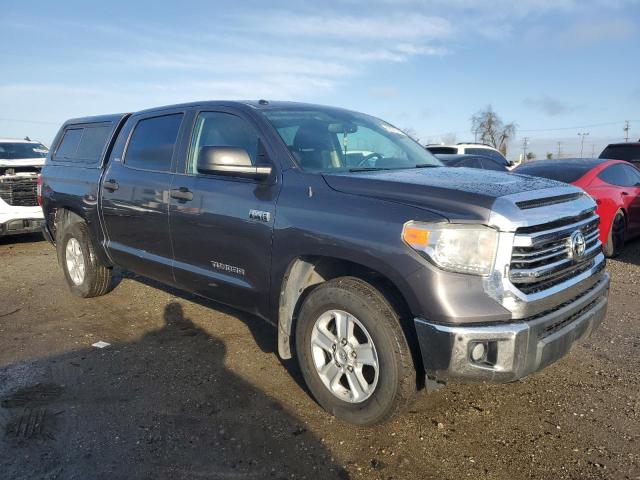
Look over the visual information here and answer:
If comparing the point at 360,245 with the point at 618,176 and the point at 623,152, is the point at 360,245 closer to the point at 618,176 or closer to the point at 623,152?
the point at 618,176

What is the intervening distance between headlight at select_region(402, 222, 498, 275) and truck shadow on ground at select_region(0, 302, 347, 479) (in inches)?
47.5

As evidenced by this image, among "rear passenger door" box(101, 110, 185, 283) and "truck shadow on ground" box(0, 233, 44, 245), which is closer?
"rear passenger door" box(101, 110, 185, 283)

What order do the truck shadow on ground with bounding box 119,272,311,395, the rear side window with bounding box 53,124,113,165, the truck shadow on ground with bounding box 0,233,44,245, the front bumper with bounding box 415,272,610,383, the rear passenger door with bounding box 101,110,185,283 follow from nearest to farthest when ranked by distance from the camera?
the front bumper with bounding box 415,272,610,383 < the truck shadow on ground with bounding box 119,272,311,395 < the rear passenger door with bounding box 101,110,185,283 < the rear side window with bounding box 53,124,113,165 < the truck shadow on ground with bounding box 0,233,44,245

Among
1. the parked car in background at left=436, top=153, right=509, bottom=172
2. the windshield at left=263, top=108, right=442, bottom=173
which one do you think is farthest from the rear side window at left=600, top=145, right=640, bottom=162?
the windshield at left=263, top=108, right=442, bottom=173

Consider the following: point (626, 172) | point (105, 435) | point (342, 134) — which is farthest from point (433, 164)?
point (626, 172)

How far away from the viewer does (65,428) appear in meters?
3.09

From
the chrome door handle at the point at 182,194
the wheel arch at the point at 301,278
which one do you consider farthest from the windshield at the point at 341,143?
the chrome door handle at the point at 182,194

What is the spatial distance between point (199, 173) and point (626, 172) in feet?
22.5

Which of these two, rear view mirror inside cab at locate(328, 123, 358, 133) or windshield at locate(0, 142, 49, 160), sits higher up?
rear view mirror inside cab at locate(328, 123, 358, 133)

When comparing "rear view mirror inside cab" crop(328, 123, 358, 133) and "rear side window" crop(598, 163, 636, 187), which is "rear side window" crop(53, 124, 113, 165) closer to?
"rear view mirror inside cab" crop(328, 123, 358, 133)

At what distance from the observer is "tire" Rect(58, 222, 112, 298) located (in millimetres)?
5434

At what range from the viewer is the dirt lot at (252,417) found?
2.70m

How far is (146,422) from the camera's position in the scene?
316cm

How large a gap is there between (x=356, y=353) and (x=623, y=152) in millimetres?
11563
